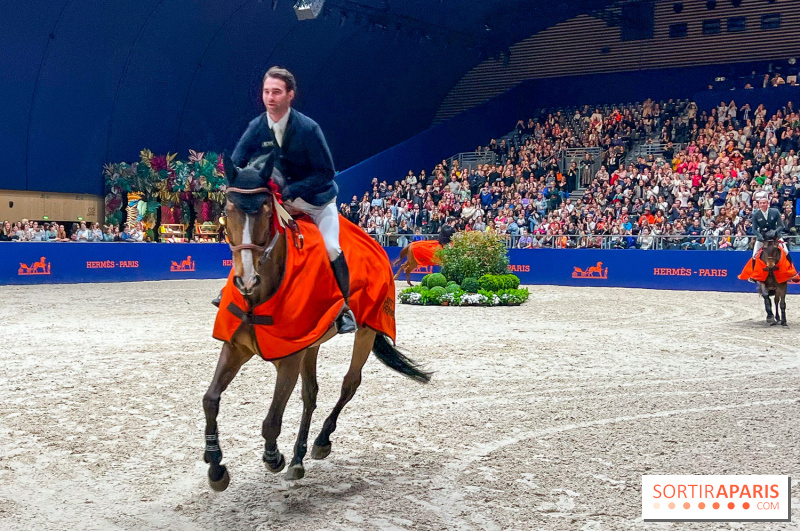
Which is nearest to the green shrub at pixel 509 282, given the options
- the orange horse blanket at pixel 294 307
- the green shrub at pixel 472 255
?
the green shrub at pixel 472 255

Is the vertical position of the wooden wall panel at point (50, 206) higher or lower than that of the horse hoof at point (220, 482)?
higher

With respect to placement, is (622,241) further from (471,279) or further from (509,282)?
(471,279)

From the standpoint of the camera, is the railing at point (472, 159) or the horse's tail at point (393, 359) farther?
the railing at point (472, 159)

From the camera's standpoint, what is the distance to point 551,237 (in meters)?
26.5

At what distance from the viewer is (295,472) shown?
531 centimetres

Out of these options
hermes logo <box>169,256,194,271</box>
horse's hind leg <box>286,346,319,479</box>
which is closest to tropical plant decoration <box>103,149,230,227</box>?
hermes logo <box>169,256,194,271</box>

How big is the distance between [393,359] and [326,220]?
155 cm

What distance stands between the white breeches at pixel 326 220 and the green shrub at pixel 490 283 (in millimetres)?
13679

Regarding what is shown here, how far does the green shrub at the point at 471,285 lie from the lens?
63.0 feet

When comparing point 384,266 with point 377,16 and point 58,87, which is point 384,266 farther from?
point 377,16

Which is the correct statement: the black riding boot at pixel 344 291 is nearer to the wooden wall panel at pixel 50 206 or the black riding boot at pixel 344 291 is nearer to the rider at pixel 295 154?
the rider at pixel 295 154

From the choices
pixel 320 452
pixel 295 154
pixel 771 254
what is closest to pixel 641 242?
pixel 771 254

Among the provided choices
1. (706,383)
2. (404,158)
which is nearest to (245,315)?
(706,383)

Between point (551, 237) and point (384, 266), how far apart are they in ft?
67.8
